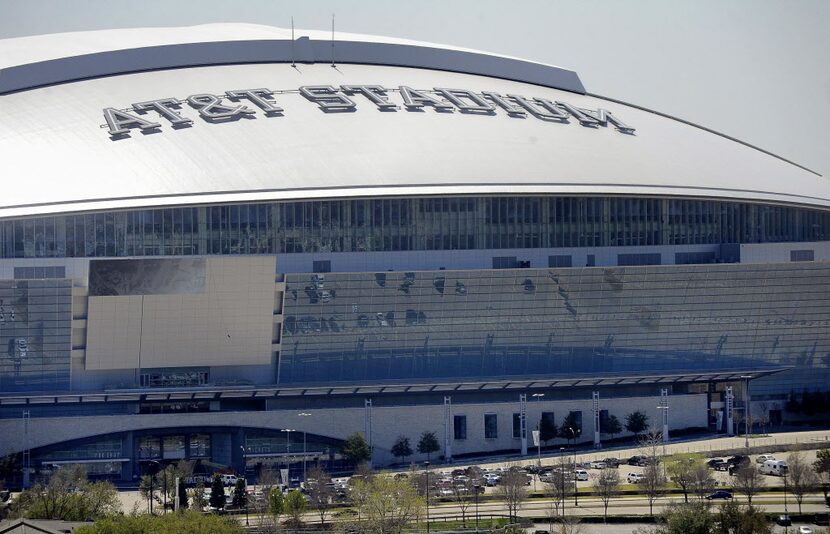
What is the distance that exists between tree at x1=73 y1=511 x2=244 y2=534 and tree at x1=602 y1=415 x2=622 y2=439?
35637 millimetres

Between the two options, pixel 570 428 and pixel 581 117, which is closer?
pixel 570 428

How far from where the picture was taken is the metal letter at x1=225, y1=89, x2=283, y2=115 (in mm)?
111000

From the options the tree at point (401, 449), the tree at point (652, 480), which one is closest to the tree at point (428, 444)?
the tree at point (401, 449)

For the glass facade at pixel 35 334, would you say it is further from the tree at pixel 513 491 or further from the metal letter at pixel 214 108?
the tree at pixel 513 491

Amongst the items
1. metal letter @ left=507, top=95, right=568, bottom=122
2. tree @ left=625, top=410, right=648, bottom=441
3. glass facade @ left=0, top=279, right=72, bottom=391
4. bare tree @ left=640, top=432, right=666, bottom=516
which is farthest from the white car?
glass facade @ left=0, top=279, right=72, bottom=391

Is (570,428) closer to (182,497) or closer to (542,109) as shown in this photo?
(542,109)

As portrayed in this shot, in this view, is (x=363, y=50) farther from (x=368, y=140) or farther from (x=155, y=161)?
(x=155, y=161)

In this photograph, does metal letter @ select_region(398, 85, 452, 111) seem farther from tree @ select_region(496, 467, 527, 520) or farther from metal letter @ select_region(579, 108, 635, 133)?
tree @ select_region(496, 467, 527, 520)

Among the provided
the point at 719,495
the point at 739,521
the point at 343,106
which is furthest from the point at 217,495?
the point at 343,106

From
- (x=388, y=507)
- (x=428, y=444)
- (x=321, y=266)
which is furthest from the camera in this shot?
(x=428, y=444)

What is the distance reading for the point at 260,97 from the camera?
11256 cm

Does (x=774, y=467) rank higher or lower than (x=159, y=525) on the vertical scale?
higher

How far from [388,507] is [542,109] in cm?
4187

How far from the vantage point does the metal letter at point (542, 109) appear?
4638 inches
